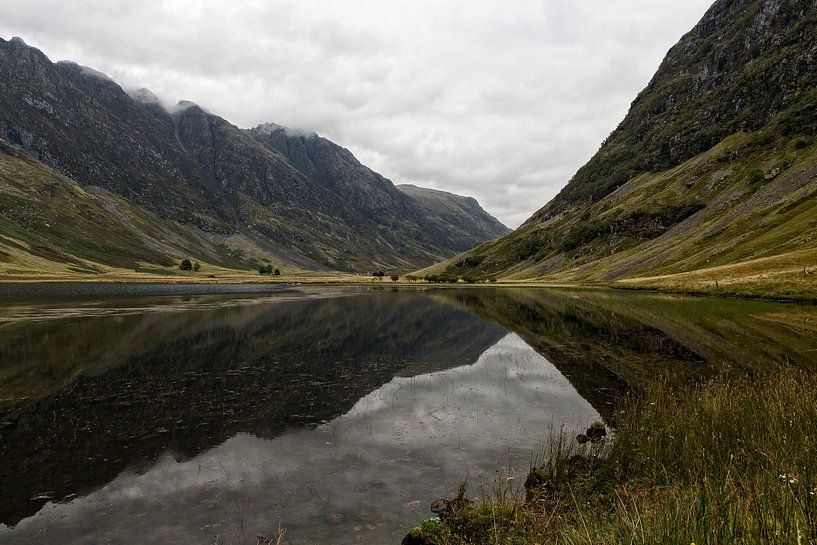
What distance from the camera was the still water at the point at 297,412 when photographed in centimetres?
1342

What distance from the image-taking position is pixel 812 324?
42844 mm

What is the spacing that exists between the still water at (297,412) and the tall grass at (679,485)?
226 centimetres

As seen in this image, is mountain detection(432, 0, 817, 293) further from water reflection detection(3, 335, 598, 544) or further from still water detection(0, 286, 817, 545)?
water reflection detection(3, 335, 598, 544)

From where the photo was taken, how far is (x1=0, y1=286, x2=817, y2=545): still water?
13.4 meters

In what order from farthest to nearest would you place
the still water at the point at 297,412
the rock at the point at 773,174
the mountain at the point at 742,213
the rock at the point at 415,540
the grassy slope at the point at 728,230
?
the rock at the point at 773,174, the mountain at the point at 742,213, the grassy slope at the point at 728,230, the still water at the point at 297,412, the rock at the point at 415,540

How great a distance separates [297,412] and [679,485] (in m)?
17.9

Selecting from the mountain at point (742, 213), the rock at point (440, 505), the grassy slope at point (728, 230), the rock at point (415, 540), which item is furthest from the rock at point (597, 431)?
the mountain at point (742, 213)

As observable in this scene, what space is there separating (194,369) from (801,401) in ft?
112

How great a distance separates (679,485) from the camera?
10859mm

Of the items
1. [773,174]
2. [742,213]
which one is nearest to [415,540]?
[742,213]

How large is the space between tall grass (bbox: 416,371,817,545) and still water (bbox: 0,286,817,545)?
2.26 m

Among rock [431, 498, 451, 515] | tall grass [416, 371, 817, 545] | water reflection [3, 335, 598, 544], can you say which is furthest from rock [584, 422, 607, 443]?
rock [431, 498, 451, 515]

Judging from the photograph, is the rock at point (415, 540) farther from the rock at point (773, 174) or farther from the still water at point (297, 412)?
the rock at point (773, 174)

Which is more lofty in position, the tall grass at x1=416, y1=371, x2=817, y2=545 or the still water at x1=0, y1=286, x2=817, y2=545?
the tall grass at x1=416, y1=371, x2=817, y2=545
